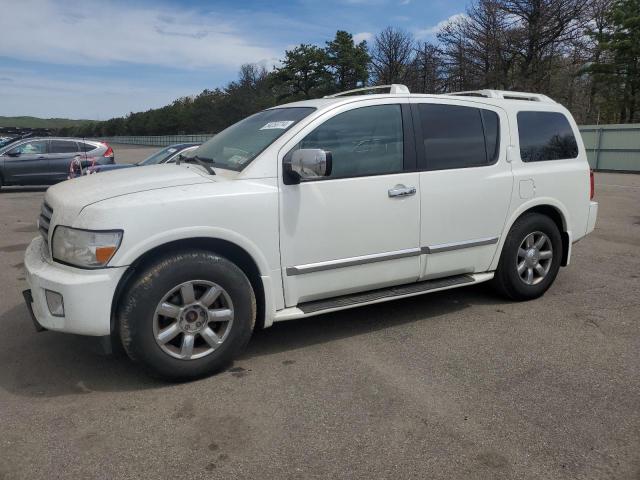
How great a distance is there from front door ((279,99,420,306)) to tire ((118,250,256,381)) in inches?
16.9

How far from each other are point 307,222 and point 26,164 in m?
15.1

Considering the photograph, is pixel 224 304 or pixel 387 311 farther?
pixel 387 311

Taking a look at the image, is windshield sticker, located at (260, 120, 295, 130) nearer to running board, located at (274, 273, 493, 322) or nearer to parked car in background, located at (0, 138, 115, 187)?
running board, located at (274, 273, 493, 322)

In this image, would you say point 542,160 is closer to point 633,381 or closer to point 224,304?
point 633,381

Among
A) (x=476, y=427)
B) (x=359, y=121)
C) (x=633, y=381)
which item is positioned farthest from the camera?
(x=359, y=121)

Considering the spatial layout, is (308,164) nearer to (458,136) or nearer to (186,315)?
(186,315)

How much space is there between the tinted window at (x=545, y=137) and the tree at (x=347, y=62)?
4117cm

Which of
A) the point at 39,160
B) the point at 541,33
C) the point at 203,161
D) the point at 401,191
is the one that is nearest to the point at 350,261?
the point at 401,191

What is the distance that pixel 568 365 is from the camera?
3689mm

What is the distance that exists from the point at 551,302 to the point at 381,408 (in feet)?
8.67

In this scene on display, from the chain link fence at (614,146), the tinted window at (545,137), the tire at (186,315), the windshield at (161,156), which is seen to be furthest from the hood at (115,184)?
the chain link fence at (614,146)

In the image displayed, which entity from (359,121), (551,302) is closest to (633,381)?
(551,302)

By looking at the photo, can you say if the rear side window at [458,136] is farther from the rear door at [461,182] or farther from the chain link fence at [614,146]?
the chain link fence at [614,146]

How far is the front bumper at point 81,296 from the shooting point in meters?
3.13
